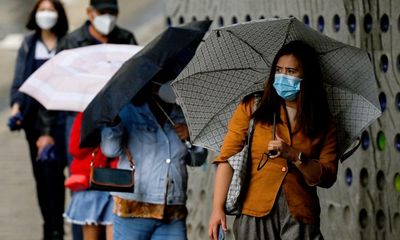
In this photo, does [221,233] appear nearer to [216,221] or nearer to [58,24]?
[216,221]

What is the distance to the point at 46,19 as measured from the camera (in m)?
9.23

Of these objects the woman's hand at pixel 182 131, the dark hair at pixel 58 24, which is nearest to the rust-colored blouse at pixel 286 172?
the woman's hand at pixel 182 131

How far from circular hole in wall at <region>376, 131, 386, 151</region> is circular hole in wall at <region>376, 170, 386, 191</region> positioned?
5.2 inches

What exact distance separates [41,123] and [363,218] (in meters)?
2.67

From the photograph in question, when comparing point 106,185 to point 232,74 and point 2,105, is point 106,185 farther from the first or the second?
point 2,105

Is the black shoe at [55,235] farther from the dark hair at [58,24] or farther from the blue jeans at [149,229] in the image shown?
the blue jeans at [149,229]

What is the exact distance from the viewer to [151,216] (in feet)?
20.8

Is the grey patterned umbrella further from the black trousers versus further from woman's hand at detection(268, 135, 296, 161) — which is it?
the black trousers

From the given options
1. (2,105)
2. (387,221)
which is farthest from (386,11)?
(2,105)

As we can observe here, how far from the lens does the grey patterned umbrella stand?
18.2 ft

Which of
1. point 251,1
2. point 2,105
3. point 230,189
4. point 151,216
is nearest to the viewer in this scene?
point 230,189

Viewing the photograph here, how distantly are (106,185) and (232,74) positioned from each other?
1079 millimetres

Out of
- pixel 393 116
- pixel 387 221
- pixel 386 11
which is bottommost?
pixel 387 221

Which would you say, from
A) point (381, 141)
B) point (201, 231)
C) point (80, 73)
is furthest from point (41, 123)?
point (381, 141)
